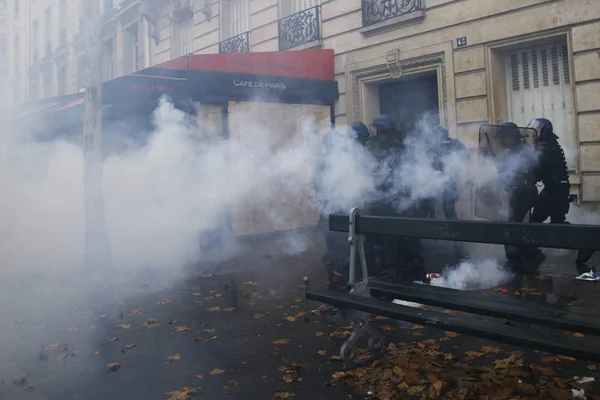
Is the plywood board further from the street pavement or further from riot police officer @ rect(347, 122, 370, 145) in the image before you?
the street pavement

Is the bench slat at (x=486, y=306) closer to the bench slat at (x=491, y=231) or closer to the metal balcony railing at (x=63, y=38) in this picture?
the bench slat at (x=491, y=231)

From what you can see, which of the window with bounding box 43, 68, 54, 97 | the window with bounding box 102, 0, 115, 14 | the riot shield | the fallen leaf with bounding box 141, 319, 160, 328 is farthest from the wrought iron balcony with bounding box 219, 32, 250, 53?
the window with bounding box 43, 68, 54, 97

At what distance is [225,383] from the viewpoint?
314 centimetres

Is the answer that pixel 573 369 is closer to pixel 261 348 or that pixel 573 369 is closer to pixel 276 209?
pixel 261 348

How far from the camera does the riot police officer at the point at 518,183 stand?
5922mm

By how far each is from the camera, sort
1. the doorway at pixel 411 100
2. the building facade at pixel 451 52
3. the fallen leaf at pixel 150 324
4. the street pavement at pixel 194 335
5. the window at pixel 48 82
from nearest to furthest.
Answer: the street pavement at pixel 194 335 → the fallen leaf at pixel 150 324 → the building facade at pixel 451 52 → the doorway at pixel 411 100 → the window at pixel 48 82

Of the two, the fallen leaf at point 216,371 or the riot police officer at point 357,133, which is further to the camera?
the riot police officer at point 357,133

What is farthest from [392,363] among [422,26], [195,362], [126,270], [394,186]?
[422,26]

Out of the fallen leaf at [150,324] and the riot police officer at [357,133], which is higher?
the riot police officer at [357,133]

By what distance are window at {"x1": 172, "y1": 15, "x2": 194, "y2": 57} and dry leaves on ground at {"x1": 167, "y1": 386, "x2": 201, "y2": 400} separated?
541 inches

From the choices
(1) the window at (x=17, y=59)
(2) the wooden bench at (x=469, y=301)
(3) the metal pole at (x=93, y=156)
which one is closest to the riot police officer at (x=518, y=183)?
(2) the wooden bench at (x=469, y=301)

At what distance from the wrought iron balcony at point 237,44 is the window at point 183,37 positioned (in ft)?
7.02

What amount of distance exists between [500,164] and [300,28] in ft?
22.1

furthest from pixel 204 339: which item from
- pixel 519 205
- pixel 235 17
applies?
pixel 235 17
